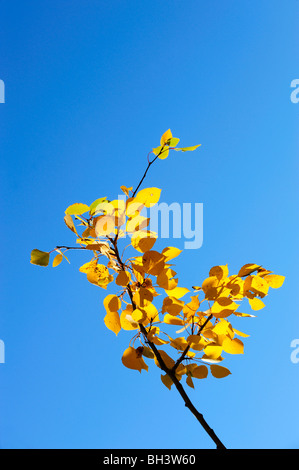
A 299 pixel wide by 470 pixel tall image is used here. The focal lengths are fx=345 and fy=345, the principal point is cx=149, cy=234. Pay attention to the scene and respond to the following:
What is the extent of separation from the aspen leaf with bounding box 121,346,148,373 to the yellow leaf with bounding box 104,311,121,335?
2 centimetres

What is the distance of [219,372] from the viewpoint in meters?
0.36

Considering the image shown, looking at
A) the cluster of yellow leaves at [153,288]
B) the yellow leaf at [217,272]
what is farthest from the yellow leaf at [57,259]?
A: the yellow leaf at [217,272]

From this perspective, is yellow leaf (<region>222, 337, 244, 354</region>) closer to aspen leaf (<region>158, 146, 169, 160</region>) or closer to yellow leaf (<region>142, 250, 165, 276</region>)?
yellow leaf (<region>142, 250, 165, 276</region>)

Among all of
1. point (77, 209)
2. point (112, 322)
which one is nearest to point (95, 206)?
point (77, 209)

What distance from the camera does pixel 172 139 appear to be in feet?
1.40

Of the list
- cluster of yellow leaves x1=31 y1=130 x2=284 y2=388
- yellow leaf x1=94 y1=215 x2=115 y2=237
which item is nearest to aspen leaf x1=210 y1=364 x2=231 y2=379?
cluster of yellow leaves x1=31 y1=130 x2=284 y2=388

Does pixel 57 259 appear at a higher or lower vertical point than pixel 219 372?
higher

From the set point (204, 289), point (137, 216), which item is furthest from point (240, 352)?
point (137, 216)

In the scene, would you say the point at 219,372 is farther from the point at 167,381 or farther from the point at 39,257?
the point at 39,257

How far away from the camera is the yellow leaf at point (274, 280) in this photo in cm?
37

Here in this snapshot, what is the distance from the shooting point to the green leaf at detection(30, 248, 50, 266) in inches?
14.6

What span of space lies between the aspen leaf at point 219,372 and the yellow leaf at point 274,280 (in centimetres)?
10

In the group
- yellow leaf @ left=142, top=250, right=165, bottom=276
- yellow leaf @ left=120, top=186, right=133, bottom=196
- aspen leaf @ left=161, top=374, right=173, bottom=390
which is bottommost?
aspen leaf @ left=161, top=374, right=173, bottom=390

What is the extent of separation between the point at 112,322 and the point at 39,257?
0.11 m
